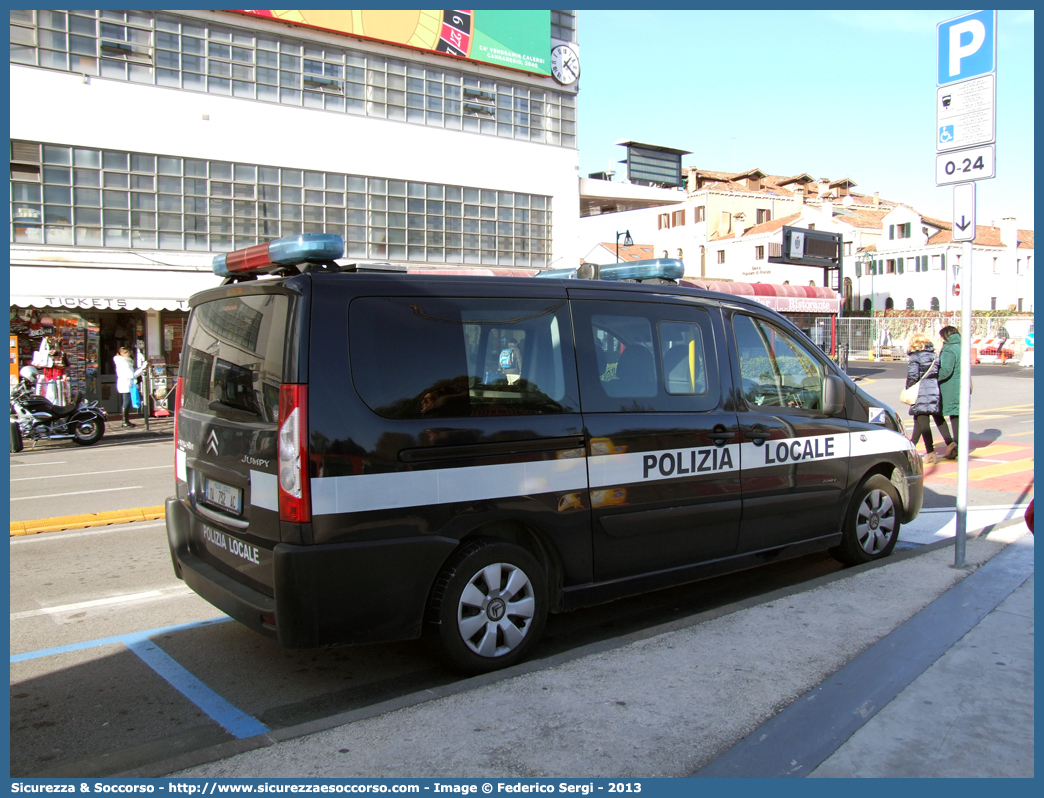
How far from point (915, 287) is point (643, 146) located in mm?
23534

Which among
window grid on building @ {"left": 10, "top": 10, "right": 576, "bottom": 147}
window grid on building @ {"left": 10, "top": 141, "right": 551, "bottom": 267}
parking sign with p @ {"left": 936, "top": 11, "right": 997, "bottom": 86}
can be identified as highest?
window grid on building @ {"left": 10, "top": 10, "right": 576, "bottom": 147}

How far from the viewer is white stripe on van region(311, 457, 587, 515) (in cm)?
352

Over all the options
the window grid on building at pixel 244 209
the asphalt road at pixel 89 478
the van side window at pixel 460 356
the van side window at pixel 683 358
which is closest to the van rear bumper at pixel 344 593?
the van side window at pixel 460 356

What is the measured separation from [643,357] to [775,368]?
1187 millimetres

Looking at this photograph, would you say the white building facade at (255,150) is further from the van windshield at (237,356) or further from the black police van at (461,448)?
the black police van at (461,448)

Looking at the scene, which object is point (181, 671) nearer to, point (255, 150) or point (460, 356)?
point (460, 356)

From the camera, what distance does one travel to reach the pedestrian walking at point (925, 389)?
10773mm

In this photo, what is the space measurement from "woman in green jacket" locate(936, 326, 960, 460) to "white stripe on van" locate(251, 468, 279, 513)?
368 inches

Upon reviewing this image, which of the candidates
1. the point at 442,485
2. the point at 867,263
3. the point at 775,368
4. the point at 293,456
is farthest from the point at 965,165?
the point at 867,263

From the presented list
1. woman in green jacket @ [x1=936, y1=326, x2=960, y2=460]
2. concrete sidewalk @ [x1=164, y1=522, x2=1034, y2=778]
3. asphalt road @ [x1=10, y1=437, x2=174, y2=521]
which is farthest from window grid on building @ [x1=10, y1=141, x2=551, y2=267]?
concrete sidewalk @ [x1=164, y1=522, x2=1034, y2=778]

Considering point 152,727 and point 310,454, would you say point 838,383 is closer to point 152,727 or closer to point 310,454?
point 310,454

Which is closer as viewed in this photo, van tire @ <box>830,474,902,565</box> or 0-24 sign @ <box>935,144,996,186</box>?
0-24 sign @ <box>935,144,996,186</box>

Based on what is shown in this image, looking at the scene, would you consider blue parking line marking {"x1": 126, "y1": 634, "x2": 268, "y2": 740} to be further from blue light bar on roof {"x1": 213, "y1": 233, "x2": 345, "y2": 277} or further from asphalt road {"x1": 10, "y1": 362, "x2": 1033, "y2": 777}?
blue light bar on roof {"x1": 213, "y1": 233, "x2": 345, "y2": 277}

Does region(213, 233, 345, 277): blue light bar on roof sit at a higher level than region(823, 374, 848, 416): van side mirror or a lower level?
higher
